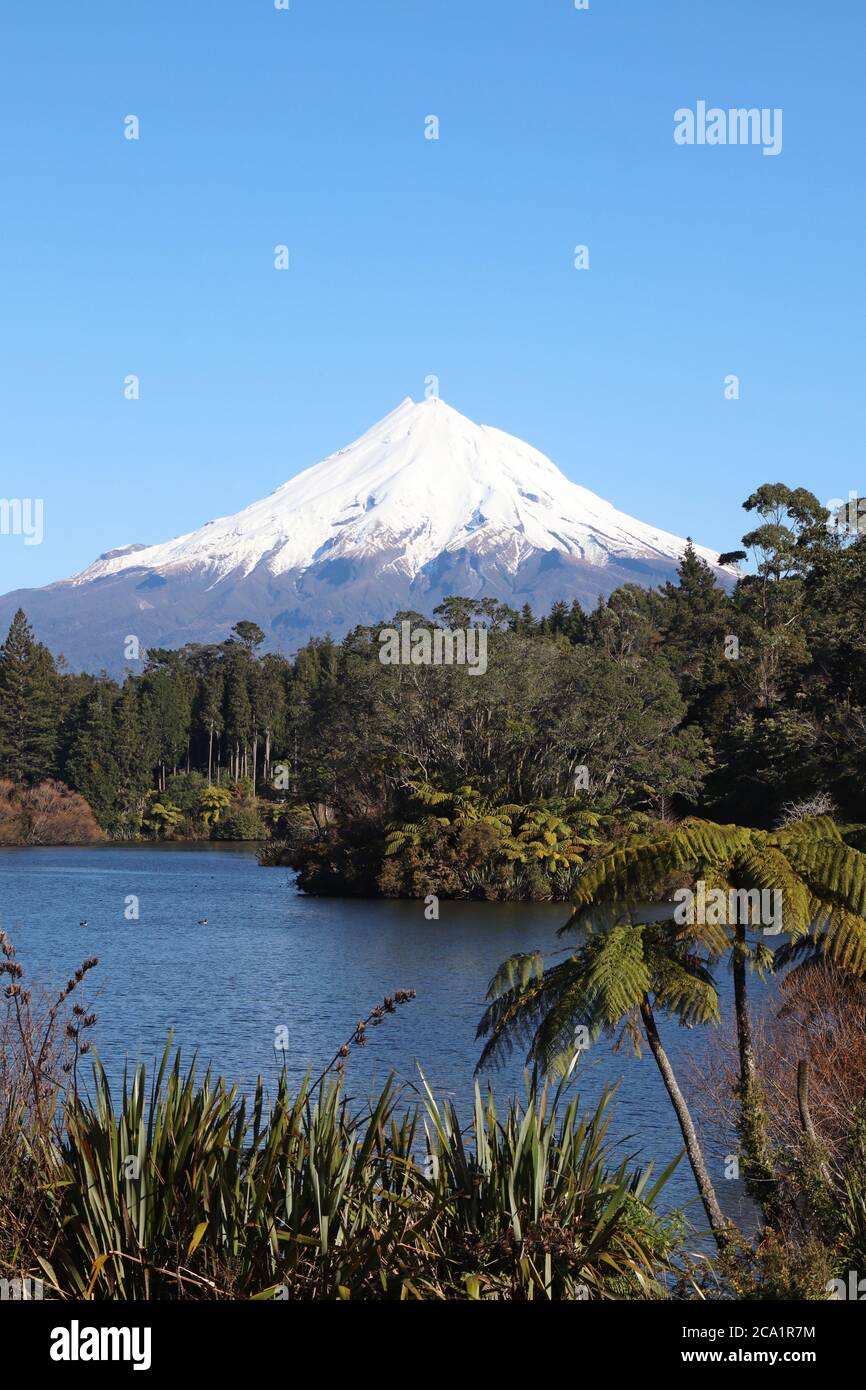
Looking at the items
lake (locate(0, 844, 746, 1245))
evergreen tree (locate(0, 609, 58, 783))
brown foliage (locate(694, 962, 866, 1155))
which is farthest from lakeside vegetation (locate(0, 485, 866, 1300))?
evergreen tree (locate(0, 609, 58, 783))

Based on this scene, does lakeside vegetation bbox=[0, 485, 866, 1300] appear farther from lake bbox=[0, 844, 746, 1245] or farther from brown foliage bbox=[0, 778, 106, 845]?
brown foliage bbox=[0, 778, 106, 845]

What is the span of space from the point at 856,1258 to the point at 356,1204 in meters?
2.71

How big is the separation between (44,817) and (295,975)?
161 ft

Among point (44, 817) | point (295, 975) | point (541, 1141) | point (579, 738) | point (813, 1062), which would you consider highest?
point (579, 738)

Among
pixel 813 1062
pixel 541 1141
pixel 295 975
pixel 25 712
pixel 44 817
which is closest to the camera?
pixel 541 1141

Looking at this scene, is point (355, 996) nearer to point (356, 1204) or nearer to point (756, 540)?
point (356, 1204)

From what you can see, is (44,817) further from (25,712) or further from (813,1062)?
(813,1062)

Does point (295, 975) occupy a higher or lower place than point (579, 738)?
lower

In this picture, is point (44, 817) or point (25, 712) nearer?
point (44, 817)

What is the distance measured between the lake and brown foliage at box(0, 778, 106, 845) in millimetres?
23573

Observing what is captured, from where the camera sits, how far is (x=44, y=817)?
74.7m

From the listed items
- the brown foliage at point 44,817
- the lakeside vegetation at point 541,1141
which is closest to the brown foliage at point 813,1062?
the lakeside vegetation at point 541,1141

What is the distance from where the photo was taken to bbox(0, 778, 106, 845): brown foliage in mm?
73938

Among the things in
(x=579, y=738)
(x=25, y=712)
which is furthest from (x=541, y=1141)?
(x=25, y=712)
